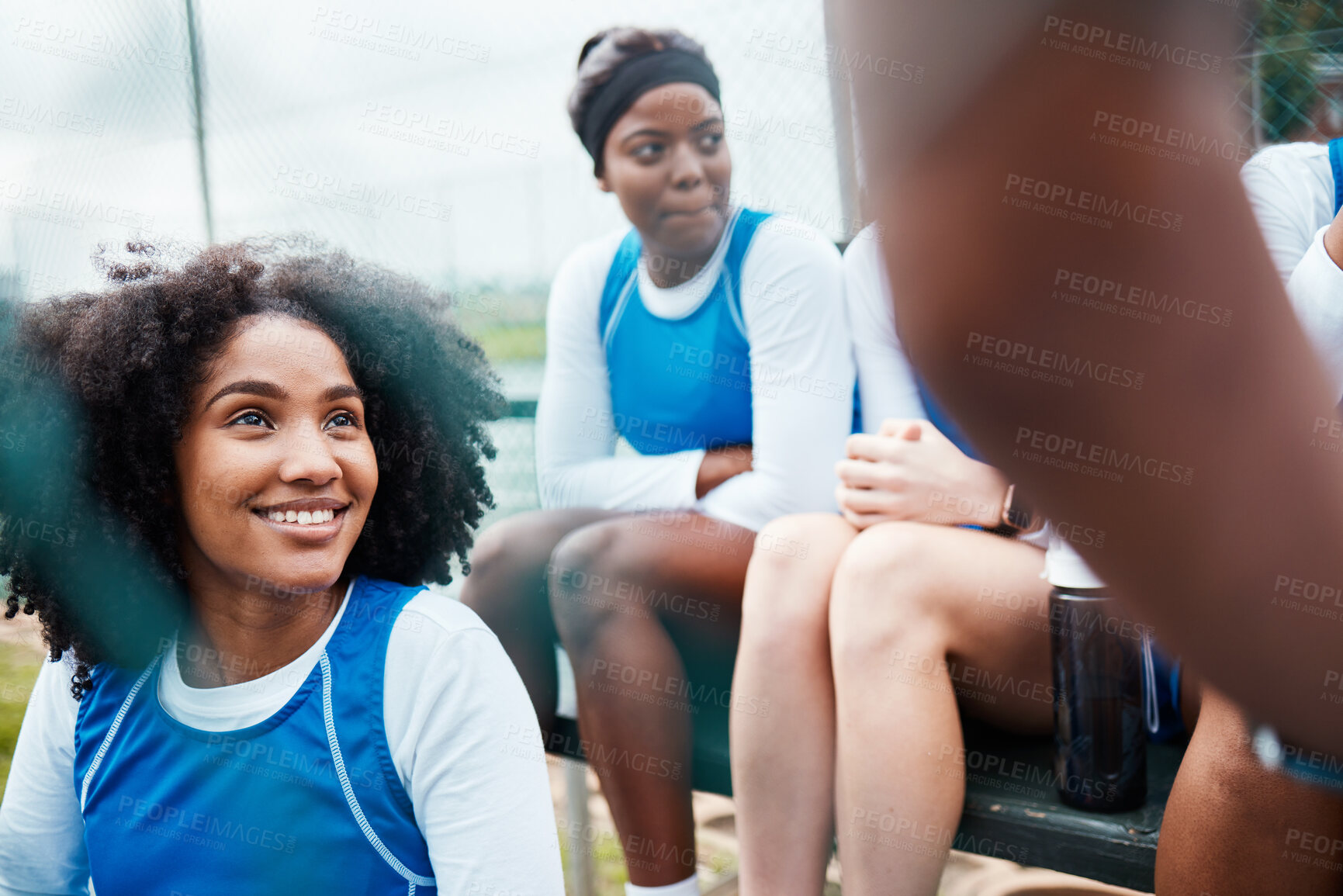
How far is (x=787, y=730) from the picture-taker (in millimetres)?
844

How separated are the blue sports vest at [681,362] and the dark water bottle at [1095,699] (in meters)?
0.46

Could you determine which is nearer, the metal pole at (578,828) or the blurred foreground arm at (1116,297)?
the blurred foreground arm at (1116,297)

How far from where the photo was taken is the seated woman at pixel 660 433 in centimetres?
101

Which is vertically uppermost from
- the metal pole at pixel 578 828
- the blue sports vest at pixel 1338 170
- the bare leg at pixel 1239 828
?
the blue sports vest at pixel 1338 170

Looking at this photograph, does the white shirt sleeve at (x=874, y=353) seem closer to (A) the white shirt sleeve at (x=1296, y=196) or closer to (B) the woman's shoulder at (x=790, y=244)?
(B) the woman's shoulder at (x=790, y=244)

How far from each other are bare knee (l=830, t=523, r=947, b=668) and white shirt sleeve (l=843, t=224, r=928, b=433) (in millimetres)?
275

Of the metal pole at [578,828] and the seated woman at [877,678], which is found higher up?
the seated woman at [877,678]

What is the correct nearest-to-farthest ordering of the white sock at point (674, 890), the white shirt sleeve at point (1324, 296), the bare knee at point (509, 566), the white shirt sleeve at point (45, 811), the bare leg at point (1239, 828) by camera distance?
the bare leg at point (1239, 828) → the white shirt sleeve at point (1324, 296) → the white shirt sleeve at point (45, 811) → the white sock at point (674, 890) → the bare knee at point (509, 566)

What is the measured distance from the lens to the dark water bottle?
0.77 m

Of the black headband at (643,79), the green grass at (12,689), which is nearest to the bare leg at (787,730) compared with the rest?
the black headband at (643,79)

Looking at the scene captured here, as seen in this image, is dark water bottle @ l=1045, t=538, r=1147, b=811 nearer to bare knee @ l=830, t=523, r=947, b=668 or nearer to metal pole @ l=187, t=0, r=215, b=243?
bare knee @ l=830, t=523, r=947, b=668

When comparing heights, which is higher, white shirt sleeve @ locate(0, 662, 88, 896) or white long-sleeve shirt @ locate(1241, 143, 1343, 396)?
white long-sleeve shirt @ locate(1241, 143, 1343, 396)

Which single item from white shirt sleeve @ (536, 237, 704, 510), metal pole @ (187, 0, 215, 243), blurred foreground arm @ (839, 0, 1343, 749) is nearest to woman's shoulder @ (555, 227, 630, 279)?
white shirt sleeve @ (536, 237, 704, 510)

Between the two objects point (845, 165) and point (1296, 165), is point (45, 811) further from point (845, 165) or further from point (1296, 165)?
point (1296, 165)
